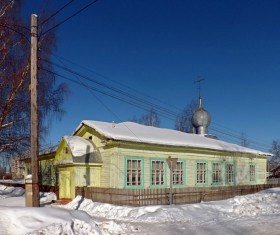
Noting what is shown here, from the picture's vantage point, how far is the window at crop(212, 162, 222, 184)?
2469 cm

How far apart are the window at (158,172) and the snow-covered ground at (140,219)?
4.68 metres

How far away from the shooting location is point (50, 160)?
2605cm

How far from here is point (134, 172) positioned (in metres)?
19.8

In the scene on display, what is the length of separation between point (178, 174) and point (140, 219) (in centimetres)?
932

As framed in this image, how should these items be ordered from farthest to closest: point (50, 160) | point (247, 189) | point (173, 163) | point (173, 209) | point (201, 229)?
point (50, 160) < point (247, 189) < point (173, 163) < point (173, 209) < point (201, 229)

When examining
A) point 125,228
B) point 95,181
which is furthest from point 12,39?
point 125,228

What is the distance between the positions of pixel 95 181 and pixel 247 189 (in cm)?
1002

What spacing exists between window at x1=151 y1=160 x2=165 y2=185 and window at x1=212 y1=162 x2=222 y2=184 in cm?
505

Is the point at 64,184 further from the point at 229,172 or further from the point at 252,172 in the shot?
the point at 252,172

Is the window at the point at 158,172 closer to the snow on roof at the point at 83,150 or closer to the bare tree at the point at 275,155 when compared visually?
the snow on roof at the point at 83,150

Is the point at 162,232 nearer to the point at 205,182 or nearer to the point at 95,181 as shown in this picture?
the point at 95,181

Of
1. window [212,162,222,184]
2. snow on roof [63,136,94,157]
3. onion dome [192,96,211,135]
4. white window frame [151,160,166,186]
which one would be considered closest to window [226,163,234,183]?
window [212,162,222,184]

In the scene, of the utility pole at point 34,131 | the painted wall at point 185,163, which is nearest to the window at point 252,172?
the painted wall at point 185,163

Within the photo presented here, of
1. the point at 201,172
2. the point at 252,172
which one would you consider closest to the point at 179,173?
the point at 201,172
